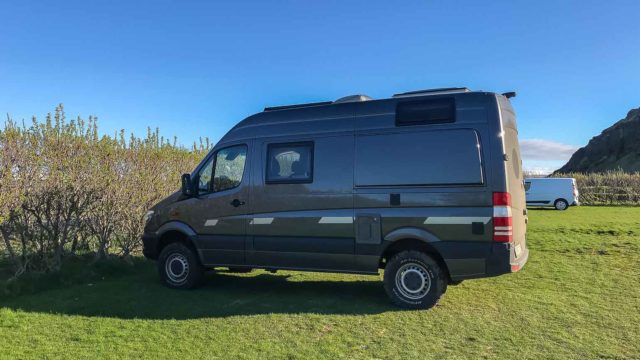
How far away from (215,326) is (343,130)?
3070 mm

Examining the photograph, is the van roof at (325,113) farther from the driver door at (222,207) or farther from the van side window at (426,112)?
the driver door at (222,207)

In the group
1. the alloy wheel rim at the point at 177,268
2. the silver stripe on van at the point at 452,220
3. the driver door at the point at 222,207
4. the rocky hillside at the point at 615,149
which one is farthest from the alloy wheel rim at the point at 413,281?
the rocky hillside at the point at 615,149

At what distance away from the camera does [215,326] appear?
5.48 meters

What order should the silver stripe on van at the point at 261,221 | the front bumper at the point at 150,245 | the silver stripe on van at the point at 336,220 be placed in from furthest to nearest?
the front bumper at the point at 150,245
the silver stripe on van at the point at 261,221
the silver stripe on van at the point at 336,220

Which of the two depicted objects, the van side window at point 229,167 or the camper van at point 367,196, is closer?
the camper van at point 367,196

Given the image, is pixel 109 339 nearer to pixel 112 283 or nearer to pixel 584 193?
pixel 112 283

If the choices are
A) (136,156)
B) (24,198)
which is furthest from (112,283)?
(136,156)

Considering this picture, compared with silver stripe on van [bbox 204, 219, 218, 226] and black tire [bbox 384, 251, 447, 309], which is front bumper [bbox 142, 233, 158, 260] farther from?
black tire [bbox 384, 251, 447, 309]

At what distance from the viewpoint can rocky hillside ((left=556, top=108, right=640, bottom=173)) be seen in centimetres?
9944

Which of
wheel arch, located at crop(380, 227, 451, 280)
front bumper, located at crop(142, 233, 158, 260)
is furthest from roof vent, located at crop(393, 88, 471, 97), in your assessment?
front bumper, located at crop(142, 233, 158, 260)

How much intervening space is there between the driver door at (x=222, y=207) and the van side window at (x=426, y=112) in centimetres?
244

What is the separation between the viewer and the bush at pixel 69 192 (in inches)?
Answer: 279

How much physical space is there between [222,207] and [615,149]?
398 feet

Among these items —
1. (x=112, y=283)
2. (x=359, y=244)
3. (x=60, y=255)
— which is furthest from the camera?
(x=60, y=255)
